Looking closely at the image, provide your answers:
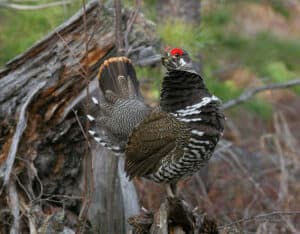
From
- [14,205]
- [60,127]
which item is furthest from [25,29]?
[14,205]

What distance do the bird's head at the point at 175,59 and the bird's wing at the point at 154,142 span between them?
0.32m

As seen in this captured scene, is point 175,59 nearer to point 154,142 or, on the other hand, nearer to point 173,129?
point 173,129

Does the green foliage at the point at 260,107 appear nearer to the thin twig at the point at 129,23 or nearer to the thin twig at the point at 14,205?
the thin twig at the point at 129,23

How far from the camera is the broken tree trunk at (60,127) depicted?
5133mm

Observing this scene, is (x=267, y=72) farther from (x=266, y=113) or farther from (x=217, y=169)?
(x=217, y=169)

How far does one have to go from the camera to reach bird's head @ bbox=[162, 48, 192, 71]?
413 centimetres

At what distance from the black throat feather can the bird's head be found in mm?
32

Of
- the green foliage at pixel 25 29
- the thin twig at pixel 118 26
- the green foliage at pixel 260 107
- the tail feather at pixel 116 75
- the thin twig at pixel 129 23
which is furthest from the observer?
the green foliage at pixel 260 107

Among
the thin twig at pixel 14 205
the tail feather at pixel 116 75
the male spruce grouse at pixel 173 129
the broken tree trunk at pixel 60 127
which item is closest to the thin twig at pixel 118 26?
the tail feather at pixel 116 75

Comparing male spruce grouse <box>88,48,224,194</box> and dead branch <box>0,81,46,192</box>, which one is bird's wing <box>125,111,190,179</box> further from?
dead branch <box>0,81,46,192</box>

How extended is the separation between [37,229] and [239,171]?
3472mm

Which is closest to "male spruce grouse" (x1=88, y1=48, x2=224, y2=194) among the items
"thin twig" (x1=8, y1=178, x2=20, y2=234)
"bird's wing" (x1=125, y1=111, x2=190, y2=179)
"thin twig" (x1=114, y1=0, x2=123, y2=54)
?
"bird's wing" (x1=125, y1=111, x2=190, y2=179)

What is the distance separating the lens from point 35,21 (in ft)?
21.6

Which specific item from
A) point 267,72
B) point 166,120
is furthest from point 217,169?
point 166,120
